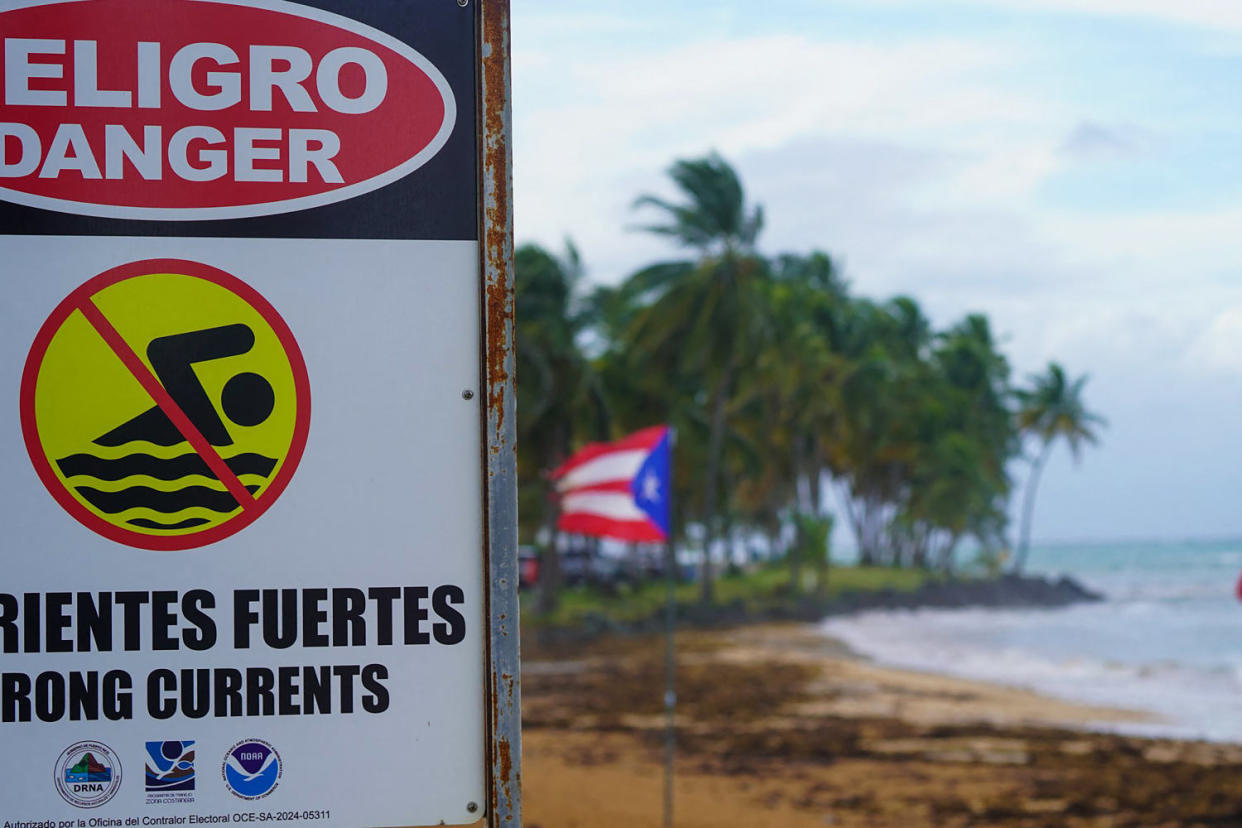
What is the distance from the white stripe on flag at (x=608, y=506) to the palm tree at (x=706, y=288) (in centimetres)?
2646

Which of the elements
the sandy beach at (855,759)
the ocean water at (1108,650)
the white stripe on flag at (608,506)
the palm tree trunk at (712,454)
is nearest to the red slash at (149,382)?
the white stripe on flag at (608,506)

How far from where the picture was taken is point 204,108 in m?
2.04

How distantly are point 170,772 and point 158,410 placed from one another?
560 millimetres

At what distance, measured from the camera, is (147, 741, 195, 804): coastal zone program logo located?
1.99m

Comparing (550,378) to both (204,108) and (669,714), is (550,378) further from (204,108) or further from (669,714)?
(204,108)

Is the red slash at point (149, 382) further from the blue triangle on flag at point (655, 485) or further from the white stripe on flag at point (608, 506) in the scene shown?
the white stripe on flag at point (608, 506)

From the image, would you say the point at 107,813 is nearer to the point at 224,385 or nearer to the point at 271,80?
the point at 224,385

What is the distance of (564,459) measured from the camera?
1634 inches

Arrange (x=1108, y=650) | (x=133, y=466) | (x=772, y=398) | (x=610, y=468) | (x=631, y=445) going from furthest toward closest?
(x=772, y=398) < (x=1108, y=650) < (x=610, y=468) < (x=631, y=445) < (x=133, y=466)

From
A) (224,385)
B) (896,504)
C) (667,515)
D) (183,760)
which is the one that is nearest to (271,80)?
(224,385)

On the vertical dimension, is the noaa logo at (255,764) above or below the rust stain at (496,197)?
below

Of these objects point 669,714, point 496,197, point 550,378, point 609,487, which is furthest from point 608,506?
point 550,378

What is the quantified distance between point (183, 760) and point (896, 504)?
74150mm

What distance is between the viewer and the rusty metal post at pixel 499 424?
2006mm
